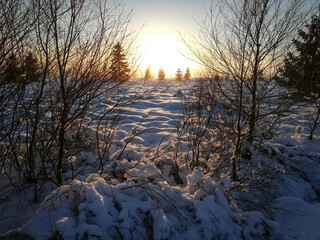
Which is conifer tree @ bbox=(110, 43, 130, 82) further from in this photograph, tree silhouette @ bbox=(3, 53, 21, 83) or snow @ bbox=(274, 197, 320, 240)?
snow @ bbox=(274, 197, 320, 240)

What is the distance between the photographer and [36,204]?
2199 mm

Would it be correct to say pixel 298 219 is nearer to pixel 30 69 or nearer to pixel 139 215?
pixel 139 215

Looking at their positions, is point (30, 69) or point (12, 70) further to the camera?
point (30, 69)

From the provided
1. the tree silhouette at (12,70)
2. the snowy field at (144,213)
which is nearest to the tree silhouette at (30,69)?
the tree silhouette at (12,70)

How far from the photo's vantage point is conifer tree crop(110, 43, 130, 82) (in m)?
2.09

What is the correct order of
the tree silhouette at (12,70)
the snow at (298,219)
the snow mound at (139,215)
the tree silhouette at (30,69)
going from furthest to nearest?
the tree silhouette at (30,69) → the tree silhouette at (12,70) → the snow at (298,219) → the snow mound at (139,215)

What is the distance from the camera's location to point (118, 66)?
6.86ft

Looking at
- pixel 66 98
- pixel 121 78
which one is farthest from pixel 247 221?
pixel 66 98

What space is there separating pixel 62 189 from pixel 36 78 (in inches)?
59.0

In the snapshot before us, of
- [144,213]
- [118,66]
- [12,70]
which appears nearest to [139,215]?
[144,213]

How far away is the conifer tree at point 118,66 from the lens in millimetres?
2088

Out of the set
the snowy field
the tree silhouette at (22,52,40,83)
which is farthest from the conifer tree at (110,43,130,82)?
the snowy field

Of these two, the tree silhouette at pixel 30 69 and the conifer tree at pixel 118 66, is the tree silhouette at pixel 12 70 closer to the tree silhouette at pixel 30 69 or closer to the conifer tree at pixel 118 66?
the tree silhouette at pixel 30 69

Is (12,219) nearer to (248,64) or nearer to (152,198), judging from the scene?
(152,198)
